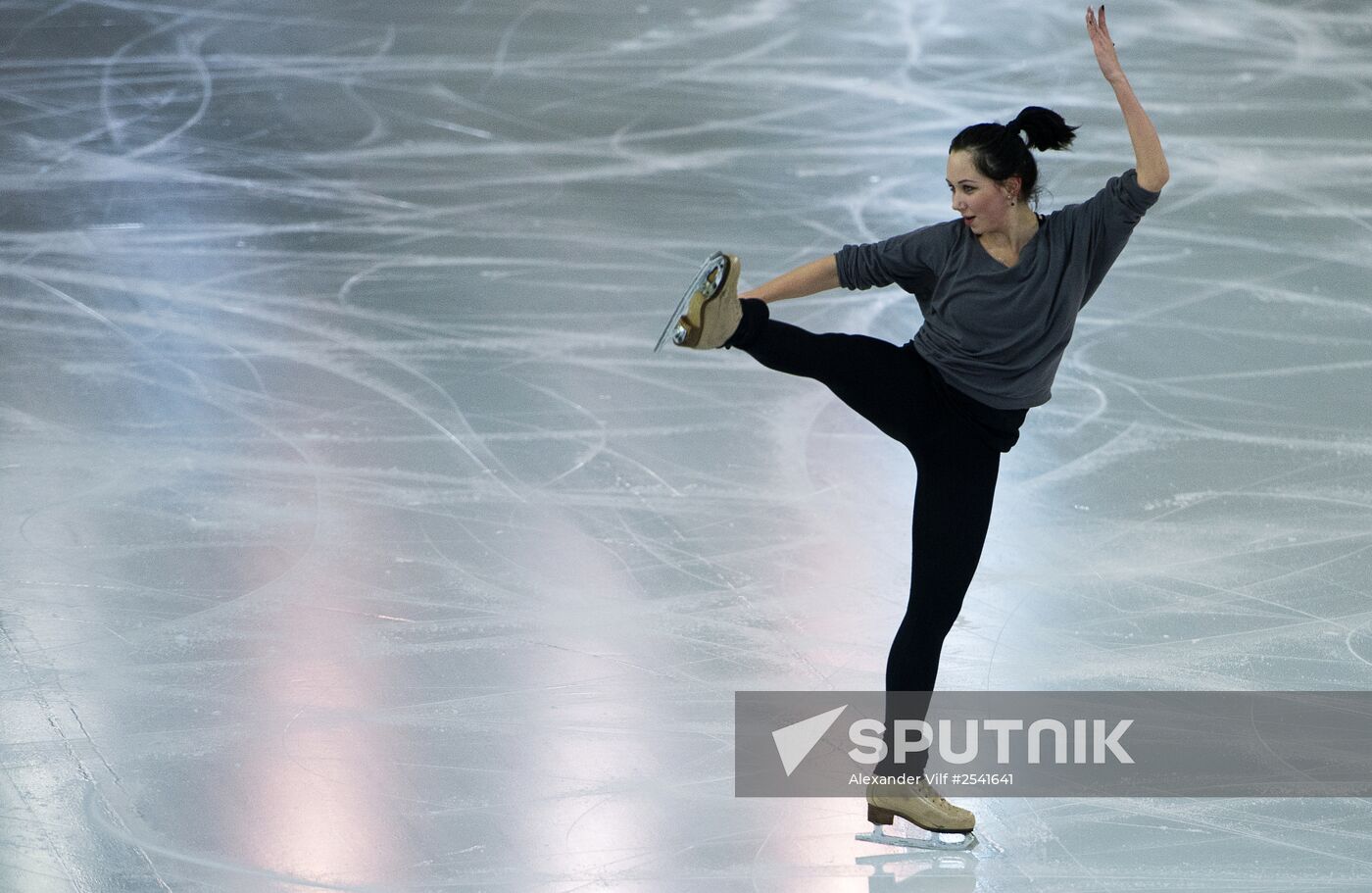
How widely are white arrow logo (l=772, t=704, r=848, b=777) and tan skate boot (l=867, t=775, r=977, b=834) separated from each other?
0.28 metres

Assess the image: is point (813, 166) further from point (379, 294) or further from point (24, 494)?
point (24, 494)

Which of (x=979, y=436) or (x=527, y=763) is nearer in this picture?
(x=979, y=436)

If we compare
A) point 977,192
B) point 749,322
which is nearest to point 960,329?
point 977,192

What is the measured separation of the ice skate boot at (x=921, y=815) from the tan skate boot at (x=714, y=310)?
980 millimetres

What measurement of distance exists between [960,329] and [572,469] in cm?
212

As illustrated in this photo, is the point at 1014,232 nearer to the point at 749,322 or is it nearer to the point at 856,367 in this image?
the point at 856,367

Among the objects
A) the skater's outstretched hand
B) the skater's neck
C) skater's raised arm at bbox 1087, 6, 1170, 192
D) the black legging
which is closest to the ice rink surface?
the black legging

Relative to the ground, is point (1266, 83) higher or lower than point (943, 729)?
higher

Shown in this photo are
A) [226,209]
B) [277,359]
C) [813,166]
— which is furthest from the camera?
[813,166]

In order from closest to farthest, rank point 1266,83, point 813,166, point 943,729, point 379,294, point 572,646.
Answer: point 943,729 < point 572,646 < point 379,294 < point 813,166 < point 1266,83

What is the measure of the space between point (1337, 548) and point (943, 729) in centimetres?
161

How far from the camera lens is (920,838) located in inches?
124

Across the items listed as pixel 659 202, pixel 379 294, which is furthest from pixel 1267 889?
pixel 659 202

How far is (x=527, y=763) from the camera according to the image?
3.37 metres
